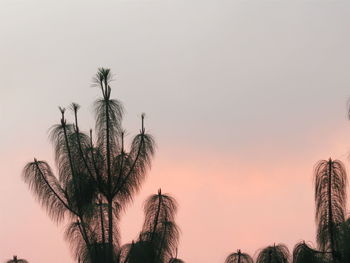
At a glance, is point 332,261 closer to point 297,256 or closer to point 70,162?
point 297,256

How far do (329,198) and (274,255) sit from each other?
5.14 ft

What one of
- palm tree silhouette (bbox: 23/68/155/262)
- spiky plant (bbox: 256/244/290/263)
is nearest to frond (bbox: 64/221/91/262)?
palm tree silhouette (bbox: 23/68/155/262)

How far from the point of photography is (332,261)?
628 inches

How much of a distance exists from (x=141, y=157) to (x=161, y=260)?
233cm

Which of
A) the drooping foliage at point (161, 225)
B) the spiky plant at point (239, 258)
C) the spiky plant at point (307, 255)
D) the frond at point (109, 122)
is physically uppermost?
the frond at point (109, 122)

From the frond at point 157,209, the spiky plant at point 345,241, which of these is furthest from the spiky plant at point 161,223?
the spiky plant at point 345,241

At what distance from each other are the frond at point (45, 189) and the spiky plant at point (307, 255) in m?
5.44

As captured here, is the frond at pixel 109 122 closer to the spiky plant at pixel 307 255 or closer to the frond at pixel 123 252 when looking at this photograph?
the frond at pixel 123 252

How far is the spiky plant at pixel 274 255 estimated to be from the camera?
16.6 m

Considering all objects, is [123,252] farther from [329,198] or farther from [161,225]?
[329,198]

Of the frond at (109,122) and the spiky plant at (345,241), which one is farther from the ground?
the frond at (109,122)

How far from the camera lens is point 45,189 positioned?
18922 millimetres

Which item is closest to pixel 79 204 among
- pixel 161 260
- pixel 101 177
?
pixel 101 177

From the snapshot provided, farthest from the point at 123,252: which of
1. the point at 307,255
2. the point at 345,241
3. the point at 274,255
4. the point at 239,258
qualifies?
the point at 345,241
